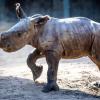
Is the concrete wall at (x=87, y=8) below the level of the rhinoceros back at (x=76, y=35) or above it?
below

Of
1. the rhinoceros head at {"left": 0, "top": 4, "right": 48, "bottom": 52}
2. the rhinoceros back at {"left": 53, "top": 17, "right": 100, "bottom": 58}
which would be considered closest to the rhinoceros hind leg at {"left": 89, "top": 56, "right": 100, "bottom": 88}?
the rhinoceros back at {"left": 53, "top": 17, "right": 100, "bottom": 58}

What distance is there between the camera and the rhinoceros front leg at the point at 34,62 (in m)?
7.43

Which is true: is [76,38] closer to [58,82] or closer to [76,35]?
[76,35]

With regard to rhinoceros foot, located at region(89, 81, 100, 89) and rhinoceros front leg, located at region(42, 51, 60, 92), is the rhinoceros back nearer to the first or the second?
rhinoceros front leg, located at region(42, 51, 60, 92)

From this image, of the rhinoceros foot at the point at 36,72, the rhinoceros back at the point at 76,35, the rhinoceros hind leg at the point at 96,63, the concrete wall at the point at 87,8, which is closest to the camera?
the rhinoceros back at the point at 76,35

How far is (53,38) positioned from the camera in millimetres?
7000

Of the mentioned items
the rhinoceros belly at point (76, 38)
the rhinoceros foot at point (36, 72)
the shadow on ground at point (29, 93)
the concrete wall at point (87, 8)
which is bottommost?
the concrete wall at point (87, 8)

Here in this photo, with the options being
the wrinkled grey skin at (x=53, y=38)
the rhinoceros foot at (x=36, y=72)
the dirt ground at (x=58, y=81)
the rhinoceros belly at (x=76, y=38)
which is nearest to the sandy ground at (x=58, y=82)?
the dirt ground at (x=58, y=81)

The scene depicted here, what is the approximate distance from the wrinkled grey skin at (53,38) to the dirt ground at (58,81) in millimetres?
297

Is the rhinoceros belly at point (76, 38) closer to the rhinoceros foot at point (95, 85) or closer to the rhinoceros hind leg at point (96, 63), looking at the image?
the rhinoceros hind leg at point (96, 63)

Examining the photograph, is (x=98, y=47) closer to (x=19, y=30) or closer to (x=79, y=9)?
(x=19, y=30)

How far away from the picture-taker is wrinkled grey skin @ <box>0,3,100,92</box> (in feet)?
22.8

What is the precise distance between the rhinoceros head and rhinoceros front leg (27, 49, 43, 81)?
41 centimetres

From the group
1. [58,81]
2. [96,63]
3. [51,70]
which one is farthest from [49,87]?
[96,63]
